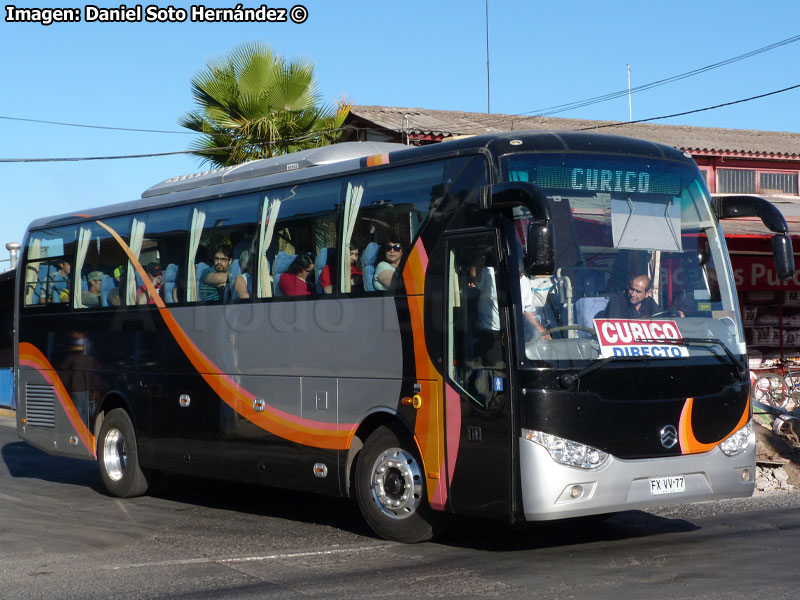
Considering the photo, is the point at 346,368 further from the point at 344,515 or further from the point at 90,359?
the point at 90,359

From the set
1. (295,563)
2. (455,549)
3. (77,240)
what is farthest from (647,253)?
(77,240)

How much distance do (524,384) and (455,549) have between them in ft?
5.72

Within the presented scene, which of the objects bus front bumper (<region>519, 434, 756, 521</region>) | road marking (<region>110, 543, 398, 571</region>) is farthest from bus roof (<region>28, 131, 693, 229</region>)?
road marking (<region>110, 543, 398, 571</region>)

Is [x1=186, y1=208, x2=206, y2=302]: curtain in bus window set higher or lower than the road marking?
higher

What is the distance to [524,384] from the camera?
27.2 feet

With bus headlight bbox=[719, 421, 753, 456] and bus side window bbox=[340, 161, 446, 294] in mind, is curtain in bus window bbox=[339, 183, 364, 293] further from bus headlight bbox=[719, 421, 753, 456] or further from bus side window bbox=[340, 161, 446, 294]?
bus headlight bbox=[719, 421, 753, 456]

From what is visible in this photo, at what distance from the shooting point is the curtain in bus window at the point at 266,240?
36.2 feet

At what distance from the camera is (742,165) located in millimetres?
27641

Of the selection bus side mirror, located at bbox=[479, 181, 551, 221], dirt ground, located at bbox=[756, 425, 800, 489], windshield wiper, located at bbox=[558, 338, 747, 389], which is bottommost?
dirt ground, located at bbox=[756, 425, 800, 489]

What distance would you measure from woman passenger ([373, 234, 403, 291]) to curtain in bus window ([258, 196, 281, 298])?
1668 mm

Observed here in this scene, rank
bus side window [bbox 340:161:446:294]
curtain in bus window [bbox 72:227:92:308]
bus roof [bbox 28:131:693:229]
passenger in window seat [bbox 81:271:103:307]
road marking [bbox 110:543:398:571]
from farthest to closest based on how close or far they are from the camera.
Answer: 1. curtain in bus window [bbox 72:227:92:308]
2. passenger in window seat [bbox 81:271:103:307]
3. bus side window [bbox 340:161:446:294]
4. bus roof [bbox 28:131:693:229]
5. road marking [bbox 110:543:398:571]

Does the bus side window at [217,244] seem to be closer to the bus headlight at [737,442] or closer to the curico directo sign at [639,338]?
the curico directo sign at [639,338]

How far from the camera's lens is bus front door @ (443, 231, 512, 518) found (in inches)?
332

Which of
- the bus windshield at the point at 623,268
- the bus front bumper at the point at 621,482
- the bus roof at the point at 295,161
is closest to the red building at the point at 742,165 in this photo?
the bus roof at the point at 295,161
